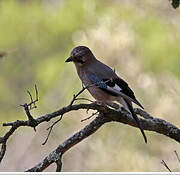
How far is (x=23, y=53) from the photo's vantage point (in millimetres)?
6449

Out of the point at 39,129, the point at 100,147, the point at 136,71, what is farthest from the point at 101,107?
the point at 39,129

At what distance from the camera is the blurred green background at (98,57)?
12.0ft

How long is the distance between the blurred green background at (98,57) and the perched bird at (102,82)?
1.38 ft

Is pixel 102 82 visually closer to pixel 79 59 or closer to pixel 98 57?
pixel 79 59

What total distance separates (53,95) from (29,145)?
913 mm

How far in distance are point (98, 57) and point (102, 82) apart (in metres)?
1.56

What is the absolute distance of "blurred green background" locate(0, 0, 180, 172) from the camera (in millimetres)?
3664

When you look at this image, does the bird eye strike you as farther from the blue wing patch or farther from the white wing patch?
Result: the white wing patch

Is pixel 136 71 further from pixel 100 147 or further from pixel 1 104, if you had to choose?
pixel 1 104

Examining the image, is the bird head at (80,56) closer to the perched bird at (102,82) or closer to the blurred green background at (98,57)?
the perched bird at (102,82)

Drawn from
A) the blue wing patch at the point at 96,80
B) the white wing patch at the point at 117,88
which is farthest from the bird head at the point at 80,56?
the white wing patch at the point at 117,88

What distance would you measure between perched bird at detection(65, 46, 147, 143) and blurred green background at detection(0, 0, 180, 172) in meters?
0.42

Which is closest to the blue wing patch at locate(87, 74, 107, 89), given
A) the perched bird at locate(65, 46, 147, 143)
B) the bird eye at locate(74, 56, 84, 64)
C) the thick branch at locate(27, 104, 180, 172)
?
the perched bird at locate(65, 46, 147, 143)

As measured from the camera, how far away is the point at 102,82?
2.44 metres
